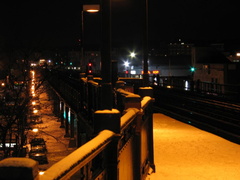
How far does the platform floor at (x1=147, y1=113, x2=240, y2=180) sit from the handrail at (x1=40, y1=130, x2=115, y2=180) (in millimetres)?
5778

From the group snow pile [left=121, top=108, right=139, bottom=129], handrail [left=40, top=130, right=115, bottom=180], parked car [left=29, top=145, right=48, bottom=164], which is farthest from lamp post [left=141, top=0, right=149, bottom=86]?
parked car [left=29, top=145, right=48, bottom=164]

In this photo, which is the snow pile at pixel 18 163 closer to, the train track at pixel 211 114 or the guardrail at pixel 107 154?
the guardrail at pixel 107 154

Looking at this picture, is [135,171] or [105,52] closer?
[105,52]

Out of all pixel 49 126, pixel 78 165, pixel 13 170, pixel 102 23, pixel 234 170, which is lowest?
pixel 49 126

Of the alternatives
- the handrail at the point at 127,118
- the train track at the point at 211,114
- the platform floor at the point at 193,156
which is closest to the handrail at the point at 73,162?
the handrail at the point at 127,118

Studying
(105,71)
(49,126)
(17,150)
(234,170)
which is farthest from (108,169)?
(49,126)

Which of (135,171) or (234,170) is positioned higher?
(135,171)

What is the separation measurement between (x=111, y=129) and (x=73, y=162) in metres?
1.84

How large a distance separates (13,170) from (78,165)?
106cm

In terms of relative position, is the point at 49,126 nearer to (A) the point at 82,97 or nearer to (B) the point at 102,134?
(A) the point at 82,97

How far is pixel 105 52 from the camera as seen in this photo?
17.8 ft

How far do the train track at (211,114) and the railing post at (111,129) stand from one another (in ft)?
34.3

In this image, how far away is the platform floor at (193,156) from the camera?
9477mm

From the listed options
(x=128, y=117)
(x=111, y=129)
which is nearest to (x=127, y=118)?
(x=128, y=117)
